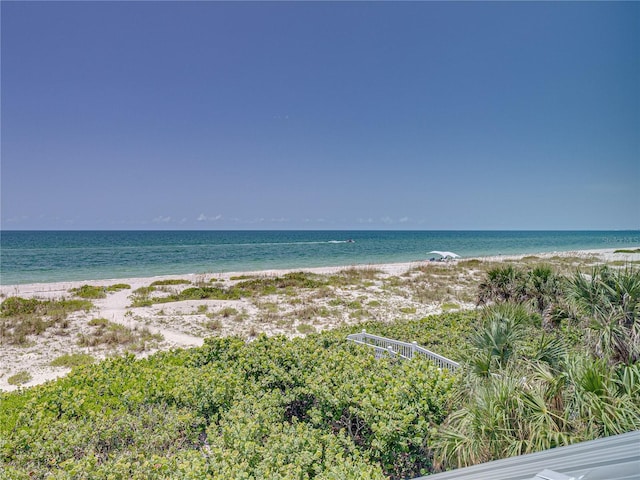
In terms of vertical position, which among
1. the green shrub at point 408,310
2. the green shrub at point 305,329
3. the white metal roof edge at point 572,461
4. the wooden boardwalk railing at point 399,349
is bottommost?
the green shrub at point 305,329

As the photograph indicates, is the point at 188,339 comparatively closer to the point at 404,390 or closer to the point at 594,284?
the point at 404,390

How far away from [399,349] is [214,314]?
1041 centimetres

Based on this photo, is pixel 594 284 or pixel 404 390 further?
pixel 594 284

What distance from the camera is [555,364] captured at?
18.5 feet

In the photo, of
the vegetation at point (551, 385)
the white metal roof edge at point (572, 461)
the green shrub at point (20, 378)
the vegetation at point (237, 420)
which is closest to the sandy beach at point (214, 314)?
the green shrub at point (20, 378)

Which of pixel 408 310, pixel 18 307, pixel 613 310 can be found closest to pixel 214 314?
pixel 408 310

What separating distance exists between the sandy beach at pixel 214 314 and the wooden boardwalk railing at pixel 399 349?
4.41 metres

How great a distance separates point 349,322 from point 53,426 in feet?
37.8

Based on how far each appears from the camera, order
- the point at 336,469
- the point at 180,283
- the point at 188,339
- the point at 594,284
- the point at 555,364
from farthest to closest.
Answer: the point at 180,283 < the point at 188,339 < the point at 594,284 < the point at 555,364 < the point at 336,469

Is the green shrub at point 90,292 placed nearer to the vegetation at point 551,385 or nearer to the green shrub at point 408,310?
the green shrub at point 408,310

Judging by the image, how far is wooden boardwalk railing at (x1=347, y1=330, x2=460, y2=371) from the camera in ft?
24.8

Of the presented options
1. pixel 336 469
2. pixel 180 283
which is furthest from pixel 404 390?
pixel 180 283

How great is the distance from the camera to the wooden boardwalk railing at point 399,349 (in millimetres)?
Answer: 7572

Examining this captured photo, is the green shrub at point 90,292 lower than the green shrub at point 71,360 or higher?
higher
